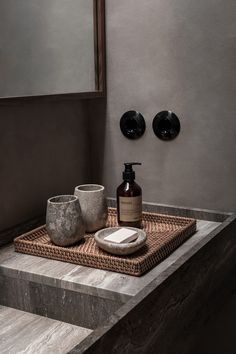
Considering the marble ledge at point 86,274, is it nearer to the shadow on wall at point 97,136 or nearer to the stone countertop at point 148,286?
the stone countertop at point 148,286

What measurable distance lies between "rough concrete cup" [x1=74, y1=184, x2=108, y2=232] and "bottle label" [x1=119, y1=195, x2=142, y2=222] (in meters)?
0.05

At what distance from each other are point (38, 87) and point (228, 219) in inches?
25.1

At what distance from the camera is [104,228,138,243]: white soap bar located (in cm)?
102

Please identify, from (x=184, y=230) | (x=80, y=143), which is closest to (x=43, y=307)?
(x=184, y=230)

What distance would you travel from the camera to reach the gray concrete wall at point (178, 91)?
125cm

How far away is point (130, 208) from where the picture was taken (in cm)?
120

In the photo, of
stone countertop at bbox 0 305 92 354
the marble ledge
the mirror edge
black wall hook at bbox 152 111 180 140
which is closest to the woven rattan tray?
the marble ledge

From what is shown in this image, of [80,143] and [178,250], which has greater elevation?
[80,143]

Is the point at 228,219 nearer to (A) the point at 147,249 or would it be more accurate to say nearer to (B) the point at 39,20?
(A) the point at 147,249

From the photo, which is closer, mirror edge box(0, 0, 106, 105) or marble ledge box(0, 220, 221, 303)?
→ marble ledge box(0, 220, 221, 303)

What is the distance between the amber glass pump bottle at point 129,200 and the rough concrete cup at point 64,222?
16 centimetres

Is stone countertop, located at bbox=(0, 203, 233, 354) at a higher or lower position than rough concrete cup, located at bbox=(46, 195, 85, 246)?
lower

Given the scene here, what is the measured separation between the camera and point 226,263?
1.22m

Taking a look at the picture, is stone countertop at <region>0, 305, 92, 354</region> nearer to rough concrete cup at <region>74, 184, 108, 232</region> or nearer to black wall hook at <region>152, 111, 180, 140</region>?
rough concrete cup at <region>74, 184, 108, 232</region>
